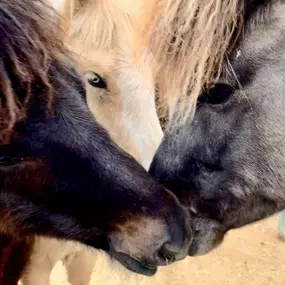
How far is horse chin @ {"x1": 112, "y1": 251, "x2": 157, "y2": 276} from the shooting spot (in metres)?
1.56

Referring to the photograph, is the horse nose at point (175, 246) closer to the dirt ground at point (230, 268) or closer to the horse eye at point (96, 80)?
the horse eye at point (96, 80)

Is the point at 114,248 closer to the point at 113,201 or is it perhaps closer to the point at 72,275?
the point at 113,201

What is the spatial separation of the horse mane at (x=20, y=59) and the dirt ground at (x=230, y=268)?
5.86 ft

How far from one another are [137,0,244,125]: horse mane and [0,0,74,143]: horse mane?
330 mm

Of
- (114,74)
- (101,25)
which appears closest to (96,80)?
(114,74)

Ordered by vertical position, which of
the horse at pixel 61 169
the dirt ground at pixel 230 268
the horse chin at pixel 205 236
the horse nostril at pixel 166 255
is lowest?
the dirt ground at pixel 230 268

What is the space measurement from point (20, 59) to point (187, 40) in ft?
1.60

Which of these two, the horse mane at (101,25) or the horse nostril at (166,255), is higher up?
the horse mane at (101,25)

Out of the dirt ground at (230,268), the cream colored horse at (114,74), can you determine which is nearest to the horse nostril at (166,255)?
the cream colored horse at (114,74)

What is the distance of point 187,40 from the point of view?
168cm

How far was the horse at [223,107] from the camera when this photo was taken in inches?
65.0

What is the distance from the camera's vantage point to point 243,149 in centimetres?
170

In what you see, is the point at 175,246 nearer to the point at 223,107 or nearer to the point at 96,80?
the point at 223,107

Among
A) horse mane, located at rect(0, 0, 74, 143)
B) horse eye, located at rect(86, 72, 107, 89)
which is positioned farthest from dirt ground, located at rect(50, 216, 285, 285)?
horse mane, located at rect(0, 0, 74, 143)
